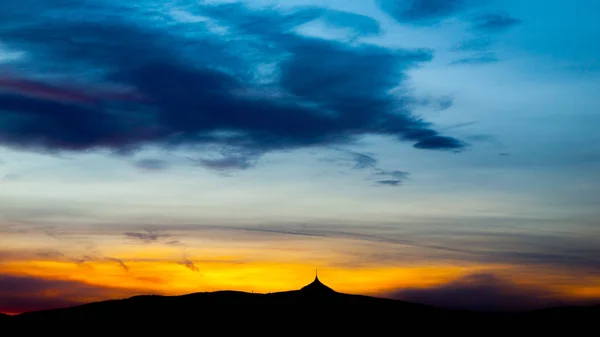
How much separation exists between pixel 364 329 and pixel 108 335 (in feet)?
135

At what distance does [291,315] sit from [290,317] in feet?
1.56

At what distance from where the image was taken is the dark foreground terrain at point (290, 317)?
436 ft

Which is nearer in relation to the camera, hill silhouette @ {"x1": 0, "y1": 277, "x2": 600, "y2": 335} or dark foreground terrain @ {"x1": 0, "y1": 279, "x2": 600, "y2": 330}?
dark foreground terrain @ {"x1": 0, "y1": 279, "x2": 600, "y2": 330}

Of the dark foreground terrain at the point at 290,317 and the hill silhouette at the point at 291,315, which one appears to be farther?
the hill silhouette at the point at 291,315

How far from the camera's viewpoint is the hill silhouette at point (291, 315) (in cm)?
13362

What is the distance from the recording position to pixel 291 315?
13262cm

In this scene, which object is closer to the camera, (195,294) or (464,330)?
(464,330)

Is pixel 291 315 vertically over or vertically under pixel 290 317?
over

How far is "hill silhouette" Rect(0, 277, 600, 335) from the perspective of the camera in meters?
134

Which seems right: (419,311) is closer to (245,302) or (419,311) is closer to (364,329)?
(364,329)

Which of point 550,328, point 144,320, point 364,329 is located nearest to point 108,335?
point 144,320

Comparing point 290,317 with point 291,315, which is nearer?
point 290,317

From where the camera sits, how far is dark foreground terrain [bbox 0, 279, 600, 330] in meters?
133

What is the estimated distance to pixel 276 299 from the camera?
14262 cm
